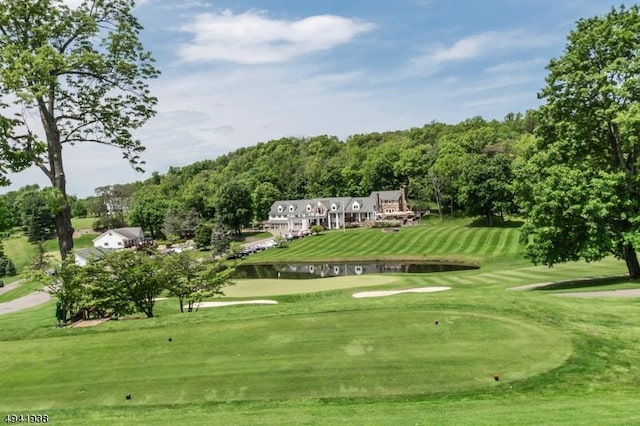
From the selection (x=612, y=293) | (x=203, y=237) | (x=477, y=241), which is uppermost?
(x=203, y=237)

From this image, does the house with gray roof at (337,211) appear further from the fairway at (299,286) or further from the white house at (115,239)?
the fairway at (299,286)

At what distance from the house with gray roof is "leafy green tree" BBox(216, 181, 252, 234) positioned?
43.5ft

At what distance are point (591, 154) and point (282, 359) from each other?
21.9 metres

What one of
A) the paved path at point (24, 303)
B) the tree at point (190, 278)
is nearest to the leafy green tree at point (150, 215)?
the paved path at point (24, 303)

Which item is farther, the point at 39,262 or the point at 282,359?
the point at 39,262

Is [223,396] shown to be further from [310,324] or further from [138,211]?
[138,211]

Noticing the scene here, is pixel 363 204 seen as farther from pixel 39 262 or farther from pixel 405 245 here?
pixel 39 262

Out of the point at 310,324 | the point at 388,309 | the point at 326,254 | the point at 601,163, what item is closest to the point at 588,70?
the point at 601,163

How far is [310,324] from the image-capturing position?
1365cm

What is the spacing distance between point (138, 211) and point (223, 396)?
116m

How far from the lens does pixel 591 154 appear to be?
83.0 feet

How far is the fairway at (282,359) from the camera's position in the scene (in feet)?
33.0

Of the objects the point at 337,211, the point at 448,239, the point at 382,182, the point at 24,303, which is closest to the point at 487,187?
the point at 448,239

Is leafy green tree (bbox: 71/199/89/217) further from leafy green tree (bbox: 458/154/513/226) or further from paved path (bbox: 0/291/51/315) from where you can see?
leafy green tree (bbox: 458/154/513/226)
